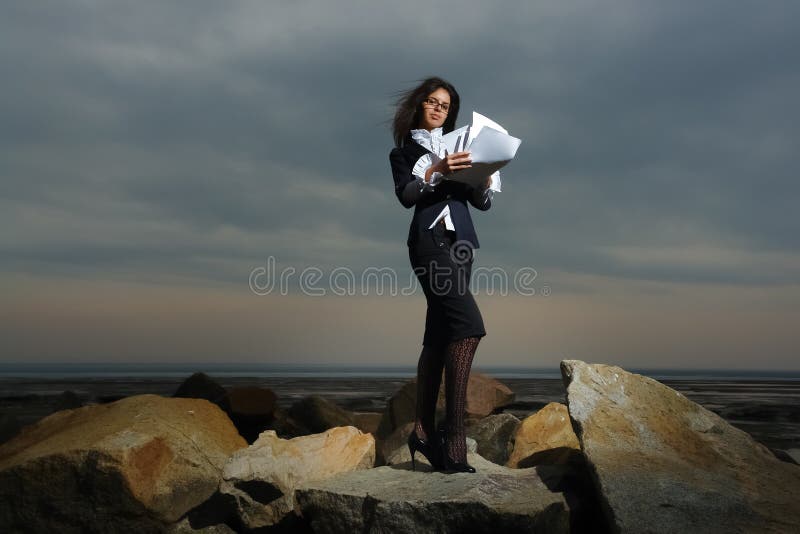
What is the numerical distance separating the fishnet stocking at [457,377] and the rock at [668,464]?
86 centimetres

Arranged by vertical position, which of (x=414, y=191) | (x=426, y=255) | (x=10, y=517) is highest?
(x=414, y=191)

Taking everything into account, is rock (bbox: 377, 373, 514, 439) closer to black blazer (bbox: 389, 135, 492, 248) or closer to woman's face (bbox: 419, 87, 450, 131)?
black blazer (bbox: 389, 135, 492, 248)

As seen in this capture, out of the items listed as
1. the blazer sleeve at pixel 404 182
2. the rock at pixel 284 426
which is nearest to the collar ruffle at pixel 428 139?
→ the blazer sleeve at pixel 404 182

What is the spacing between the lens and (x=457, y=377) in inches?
177

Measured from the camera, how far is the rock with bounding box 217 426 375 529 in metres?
4.75

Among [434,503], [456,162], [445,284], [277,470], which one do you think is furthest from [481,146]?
[277,470]

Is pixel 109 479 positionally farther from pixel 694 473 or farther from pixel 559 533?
pixel 694 473

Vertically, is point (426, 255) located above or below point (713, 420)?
above

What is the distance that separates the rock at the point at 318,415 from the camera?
356 inches

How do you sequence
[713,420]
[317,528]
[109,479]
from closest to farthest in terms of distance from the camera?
[317,528], [109,479], [713,420]

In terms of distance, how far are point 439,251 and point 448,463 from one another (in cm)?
132

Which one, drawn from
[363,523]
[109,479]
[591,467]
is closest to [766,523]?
[591,467]

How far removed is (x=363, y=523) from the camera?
168 inches

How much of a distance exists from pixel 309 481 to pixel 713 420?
3.02 metres
